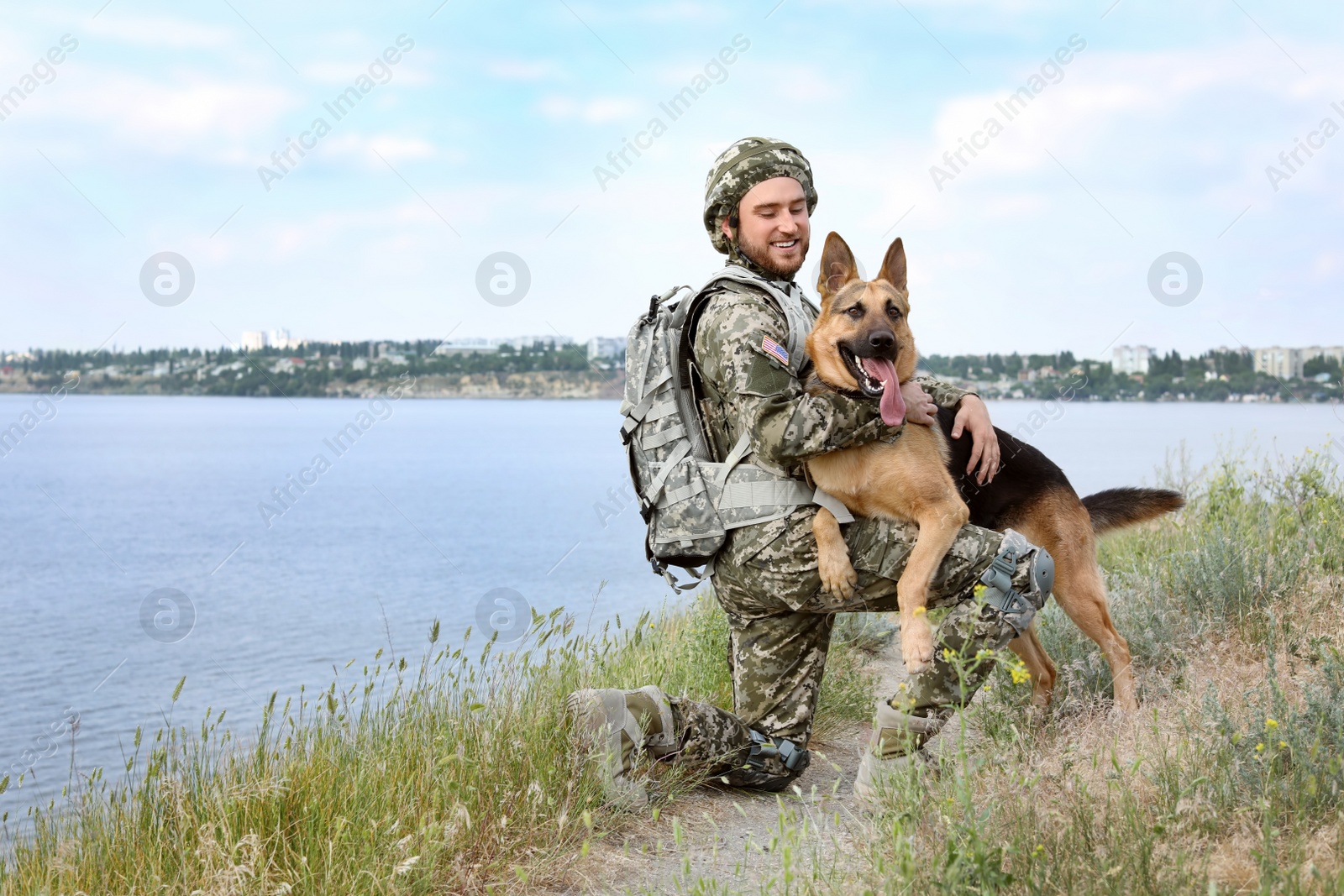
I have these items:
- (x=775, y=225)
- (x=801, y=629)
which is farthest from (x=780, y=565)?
(x=775, y=225)

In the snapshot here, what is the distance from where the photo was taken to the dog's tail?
16.5ft

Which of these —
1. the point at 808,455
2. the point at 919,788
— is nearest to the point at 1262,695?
the point at 919,788

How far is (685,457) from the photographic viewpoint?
4.29 meters

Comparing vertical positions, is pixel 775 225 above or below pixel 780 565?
above

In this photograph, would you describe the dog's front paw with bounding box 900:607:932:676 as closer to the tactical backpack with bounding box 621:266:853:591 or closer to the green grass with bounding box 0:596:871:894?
the tactical backpack with bounding box 621:266:853:591

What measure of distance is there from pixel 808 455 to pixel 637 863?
1.70 metres

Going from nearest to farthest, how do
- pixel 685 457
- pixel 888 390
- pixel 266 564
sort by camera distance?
pixel 888 390
pixel 685 457
pixel 266 564

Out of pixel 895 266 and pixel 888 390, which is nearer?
pixel 888 390

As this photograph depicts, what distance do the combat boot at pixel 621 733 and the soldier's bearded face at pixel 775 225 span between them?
6.47ft

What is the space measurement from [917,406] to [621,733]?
72.2 inches

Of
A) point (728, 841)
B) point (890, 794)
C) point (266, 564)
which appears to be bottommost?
point (266, 564)

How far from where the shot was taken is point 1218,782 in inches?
121

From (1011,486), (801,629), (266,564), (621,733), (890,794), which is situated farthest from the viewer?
(266,564)

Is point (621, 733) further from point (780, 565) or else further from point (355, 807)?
point (355, 807)
